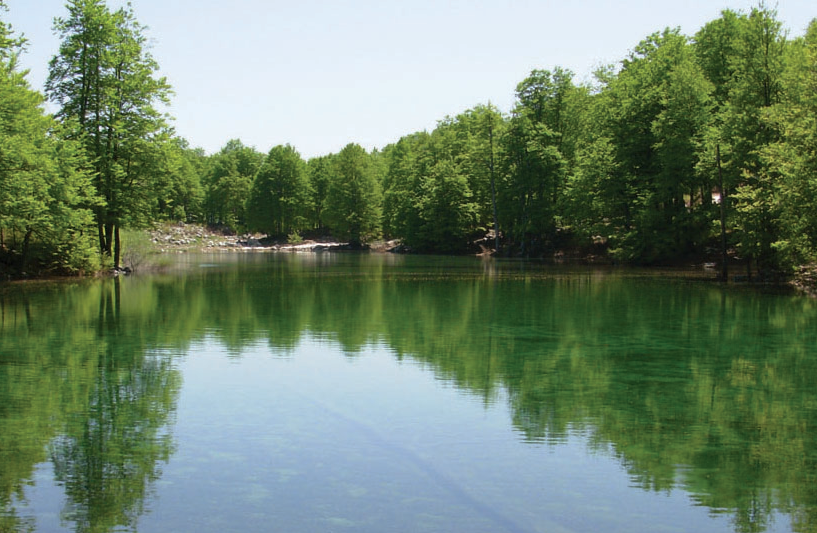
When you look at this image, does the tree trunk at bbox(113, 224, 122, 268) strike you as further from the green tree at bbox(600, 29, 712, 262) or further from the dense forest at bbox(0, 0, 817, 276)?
the green tree at bbox(600, 29, 712, 262)

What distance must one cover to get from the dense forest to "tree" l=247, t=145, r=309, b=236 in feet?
62.6

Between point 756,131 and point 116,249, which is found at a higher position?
point 756,131

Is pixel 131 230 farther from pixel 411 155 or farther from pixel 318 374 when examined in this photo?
pixel 411 155

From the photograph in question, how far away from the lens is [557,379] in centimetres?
1232

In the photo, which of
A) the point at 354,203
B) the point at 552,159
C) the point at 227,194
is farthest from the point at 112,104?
the point at 227,194

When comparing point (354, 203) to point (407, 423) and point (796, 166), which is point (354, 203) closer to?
point (796, 166)

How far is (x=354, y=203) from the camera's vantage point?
98.8 meters

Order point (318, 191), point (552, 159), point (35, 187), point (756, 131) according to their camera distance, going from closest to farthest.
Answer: point (35, 187) → point (756, 131) → point (552, 159) → point (318, 191)

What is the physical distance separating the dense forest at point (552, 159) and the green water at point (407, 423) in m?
13.2

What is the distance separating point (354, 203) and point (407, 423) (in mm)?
90105

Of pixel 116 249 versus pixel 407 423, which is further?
pixel 116 249

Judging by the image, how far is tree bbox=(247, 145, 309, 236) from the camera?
108062 mm

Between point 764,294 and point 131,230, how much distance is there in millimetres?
34987

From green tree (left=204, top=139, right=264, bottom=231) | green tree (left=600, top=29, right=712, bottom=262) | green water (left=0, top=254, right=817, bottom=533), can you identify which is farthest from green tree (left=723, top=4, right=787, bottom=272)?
green tree (left=204, top=139, right=264, bottom=231)
